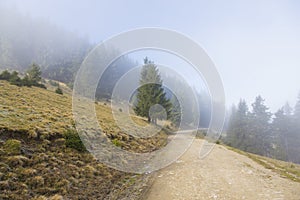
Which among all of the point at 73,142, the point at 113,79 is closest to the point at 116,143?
the point at 73,142

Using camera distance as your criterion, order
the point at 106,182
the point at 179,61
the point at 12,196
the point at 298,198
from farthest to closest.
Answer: the point at 179,61
the point at 106,182
the point at 298,198
the point at 12,196

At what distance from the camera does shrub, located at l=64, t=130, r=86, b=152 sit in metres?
12.8

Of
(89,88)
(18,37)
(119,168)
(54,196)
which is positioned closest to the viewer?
(54,196)

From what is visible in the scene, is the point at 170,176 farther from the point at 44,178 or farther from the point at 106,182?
the point at 44,178

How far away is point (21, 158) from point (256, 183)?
1105 centimetres

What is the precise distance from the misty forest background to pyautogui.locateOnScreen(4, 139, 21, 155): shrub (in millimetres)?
14472

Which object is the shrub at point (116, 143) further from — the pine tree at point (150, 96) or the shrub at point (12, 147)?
the pine tree at point (150, 96)

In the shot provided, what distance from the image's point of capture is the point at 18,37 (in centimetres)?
10088

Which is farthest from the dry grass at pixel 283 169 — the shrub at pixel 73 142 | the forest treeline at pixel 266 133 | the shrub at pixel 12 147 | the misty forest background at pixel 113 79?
the forest treeline at pixel 266 133

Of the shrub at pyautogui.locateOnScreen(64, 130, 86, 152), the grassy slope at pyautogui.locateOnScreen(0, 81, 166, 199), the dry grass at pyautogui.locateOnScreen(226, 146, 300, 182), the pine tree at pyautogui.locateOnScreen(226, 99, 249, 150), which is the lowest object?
the grassy slope at pyautogui.locateOnScreen(0, 81, 166, 199)

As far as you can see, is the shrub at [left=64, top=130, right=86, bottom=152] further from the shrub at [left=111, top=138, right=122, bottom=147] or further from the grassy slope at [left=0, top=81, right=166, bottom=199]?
the shrub at [left=111, top=138, right=122, bottom=147]

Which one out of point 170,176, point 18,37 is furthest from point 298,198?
point 18,37

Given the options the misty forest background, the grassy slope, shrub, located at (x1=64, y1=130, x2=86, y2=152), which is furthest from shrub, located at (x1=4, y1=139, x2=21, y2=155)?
the misty forest background

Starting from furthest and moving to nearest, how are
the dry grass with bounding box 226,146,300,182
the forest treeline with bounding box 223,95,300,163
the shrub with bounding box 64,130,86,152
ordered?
the forest treeline with bounding box 223,95,300,163
the dry grass with bounding box 226,146,300,182
the shrub with bounding box 64,130,86,152
